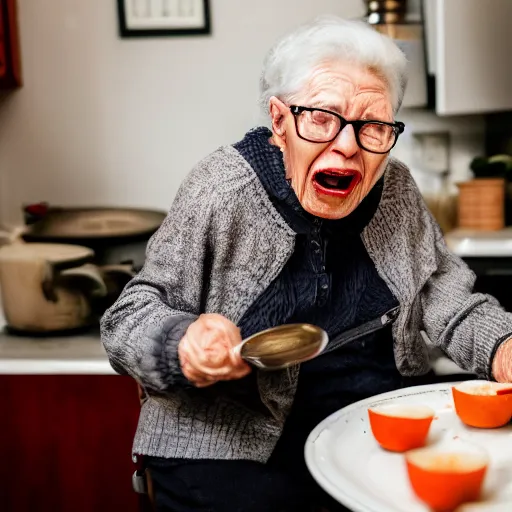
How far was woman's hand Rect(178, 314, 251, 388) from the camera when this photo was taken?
92 cm

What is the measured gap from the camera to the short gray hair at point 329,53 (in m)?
1.13

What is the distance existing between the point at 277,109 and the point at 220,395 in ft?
1.43

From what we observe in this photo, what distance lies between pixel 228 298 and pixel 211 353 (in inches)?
11.3

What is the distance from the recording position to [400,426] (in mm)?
955

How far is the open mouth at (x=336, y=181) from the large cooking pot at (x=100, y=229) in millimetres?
695

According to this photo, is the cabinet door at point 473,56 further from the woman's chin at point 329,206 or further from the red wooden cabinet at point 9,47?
the red wooden cabinet at point 9,47

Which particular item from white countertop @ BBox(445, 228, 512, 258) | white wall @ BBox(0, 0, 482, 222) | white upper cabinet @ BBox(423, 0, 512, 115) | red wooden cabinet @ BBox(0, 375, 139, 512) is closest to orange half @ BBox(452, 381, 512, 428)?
red wooden cabinet @ BBox(0, 375, 139, 512)

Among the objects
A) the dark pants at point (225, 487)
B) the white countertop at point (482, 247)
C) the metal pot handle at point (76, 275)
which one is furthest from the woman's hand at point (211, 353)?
the white countertop at point (482, 247)

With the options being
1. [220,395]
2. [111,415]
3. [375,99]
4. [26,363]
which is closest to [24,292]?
[26,363]

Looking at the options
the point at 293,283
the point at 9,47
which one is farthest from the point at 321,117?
the point at 9,47

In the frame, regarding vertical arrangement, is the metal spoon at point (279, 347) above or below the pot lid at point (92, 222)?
below

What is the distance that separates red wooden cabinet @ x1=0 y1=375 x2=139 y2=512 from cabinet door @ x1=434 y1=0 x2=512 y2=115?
101 centimetres

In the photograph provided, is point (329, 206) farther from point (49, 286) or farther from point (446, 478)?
point (49, 286)

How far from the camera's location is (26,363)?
1614mm
